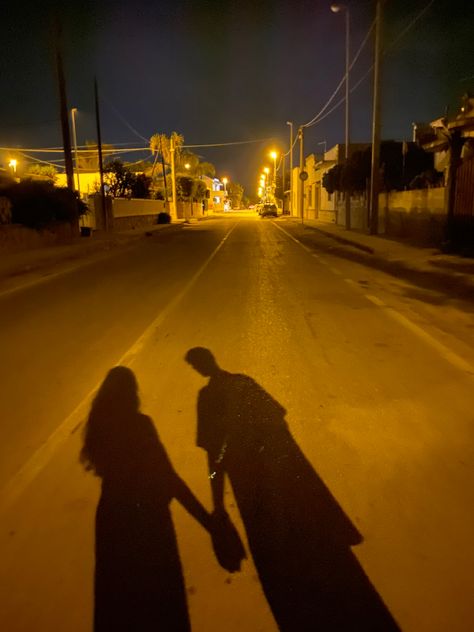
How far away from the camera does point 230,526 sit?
11.0 ft

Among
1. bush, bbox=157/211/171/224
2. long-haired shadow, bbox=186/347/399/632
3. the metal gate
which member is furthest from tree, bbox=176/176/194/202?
long-haired shadow, bbox=186/347/399/632

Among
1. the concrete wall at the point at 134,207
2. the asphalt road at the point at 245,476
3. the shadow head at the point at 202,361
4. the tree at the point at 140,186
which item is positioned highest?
the tree at the point at 140,186

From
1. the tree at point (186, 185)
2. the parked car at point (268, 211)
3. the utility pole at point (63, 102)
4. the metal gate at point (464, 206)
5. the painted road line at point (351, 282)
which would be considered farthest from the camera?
the tree at point (186, 185)

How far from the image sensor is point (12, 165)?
53406 mm

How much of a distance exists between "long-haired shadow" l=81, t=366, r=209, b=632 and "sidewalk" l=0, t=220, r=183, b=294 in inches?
380

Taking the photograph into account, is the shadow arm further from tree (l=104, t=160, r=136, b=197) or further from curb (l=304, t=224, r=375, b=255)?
tree (l=104, t=160, r=136, b=197)

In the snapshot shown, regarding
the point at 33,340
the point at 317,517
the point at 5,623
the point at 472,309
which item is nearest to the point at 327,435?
the point at 317,517

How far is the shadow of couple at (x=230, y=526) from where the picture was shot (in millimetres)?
2703

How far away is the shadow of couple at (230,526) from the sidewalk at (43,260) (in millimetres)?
9863

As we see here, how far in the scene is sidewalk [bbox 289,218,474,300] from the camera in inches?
516

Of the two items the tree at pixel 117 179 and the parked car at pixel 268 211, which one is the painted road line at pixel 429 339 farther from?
the parked car at pixel 268 211

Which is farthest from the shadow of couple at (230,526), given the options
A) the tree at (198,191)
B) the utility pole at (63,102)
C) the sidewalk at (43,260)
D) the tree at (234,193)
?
the tree at (234,193)

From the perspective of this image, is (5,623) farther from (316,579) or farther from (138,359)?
(138,359)

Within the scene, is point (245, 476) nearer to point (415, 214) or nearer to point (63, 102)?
point (415, 214)
